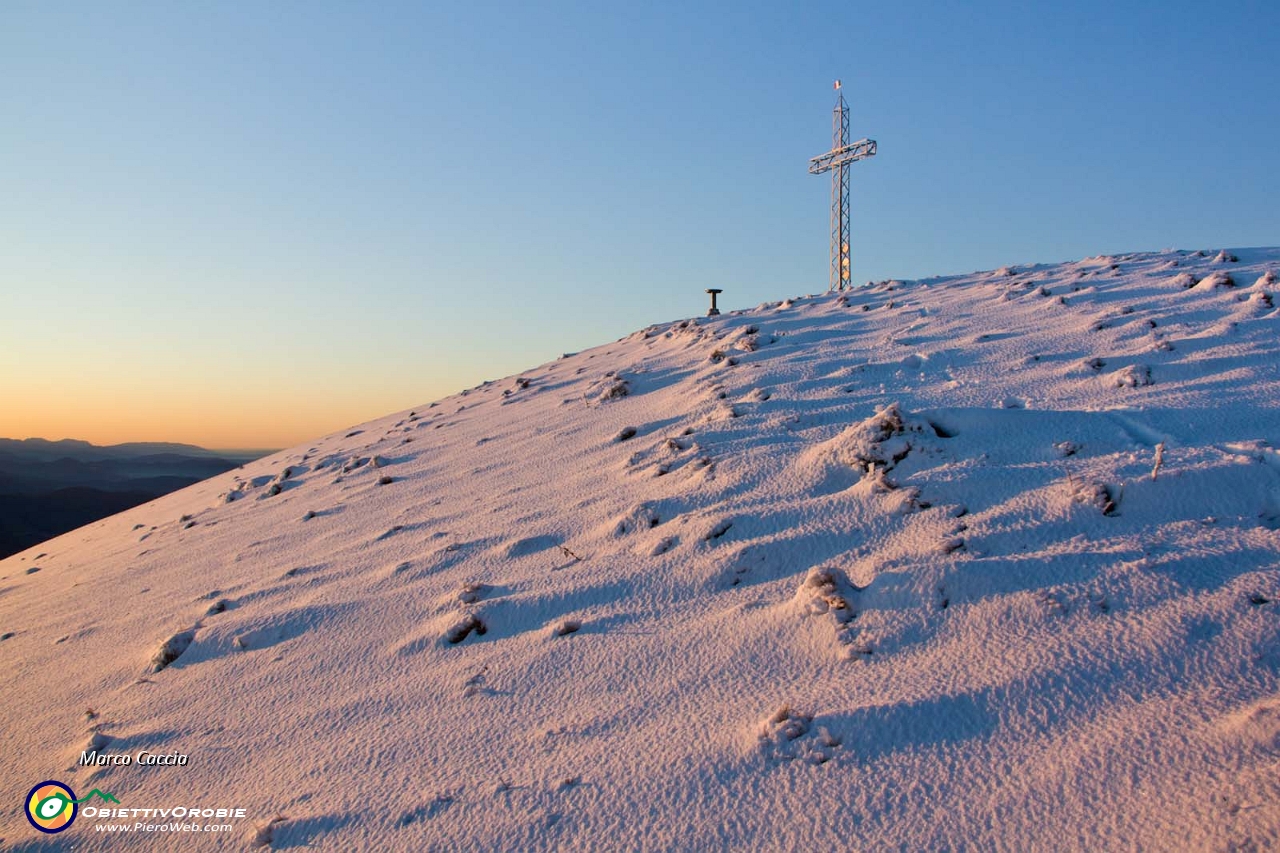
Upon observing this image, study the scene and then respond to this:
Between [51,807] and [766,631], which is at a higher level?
[766,631]

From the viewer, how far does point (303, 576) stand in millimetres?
5336

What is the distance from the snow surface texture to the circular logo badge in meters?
0.08

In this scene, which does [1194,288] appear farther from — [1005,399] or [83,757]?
[83,757]

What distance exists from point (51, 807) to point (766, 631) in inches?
137

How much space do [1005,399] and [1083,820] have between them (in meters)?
4.20

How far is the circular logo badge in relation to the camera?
10.5ft

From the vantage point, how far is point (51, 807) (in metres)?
3.33

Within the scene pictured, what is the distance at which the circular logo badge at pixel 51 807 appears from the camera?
3.21 meters

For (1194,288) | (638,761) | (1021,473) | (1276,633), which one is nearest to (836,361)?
(1021,473)

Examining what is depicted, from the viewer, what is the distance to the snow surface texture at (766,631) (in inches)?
93.4

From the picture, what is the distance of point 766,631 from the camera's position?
3318mm

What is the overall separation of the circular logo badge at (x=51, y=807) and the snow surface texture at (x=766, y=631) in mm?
76

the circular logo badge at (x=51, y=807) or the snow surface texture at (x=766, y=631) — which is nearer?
the snow surface texture at (x=766, y=631)

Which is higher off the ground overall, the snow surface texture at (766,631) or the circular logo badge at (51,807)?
the snow surface texture at (766,631)
